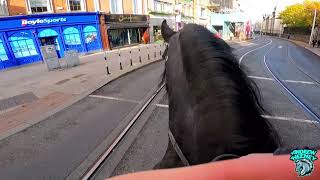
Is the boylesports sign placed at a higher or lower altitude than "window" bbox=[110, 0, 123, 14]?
lower

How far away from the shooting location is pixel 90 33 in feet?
76.4

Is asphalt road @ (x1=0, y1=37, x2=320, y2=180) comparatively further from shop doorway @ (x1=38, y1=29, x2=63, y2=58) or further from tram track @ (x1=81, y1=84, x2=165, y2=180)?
shop doorway @ (x1=38, y1=29, x2=63, y2=58)

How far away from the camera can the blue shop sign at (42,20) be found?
55.4 ft

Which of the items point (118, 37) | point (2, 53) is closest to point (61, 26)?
point (2, 53)

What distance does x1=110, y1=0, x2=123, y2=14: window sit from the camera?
2612cm

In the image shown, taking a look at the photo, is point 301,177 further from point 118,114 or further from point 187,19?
point 187,19

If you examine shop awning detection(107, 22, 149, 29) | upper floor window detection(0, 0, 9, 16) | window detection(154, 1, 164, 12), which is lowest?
shop awning detection(107, 22, 149, 29)

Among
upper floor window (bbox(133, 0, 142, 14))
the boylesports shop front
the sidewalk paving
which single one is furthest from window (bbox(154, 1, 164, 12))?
the sidewalk paving

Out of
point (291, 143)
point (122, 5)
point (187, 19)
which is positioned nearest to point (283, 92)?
point (291, 143)

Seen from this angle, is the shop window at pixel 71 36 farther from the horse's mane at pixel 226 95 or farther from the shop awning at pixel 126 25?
the horse's mane at pixel 226 95

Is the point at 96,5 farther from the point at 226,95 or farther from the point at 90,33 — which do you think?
the point at 226,95

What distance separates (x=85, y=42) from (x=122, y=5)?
7346 mm

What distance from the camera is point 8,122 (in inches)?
286

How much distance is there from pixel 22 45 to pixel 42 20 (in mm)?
2618
